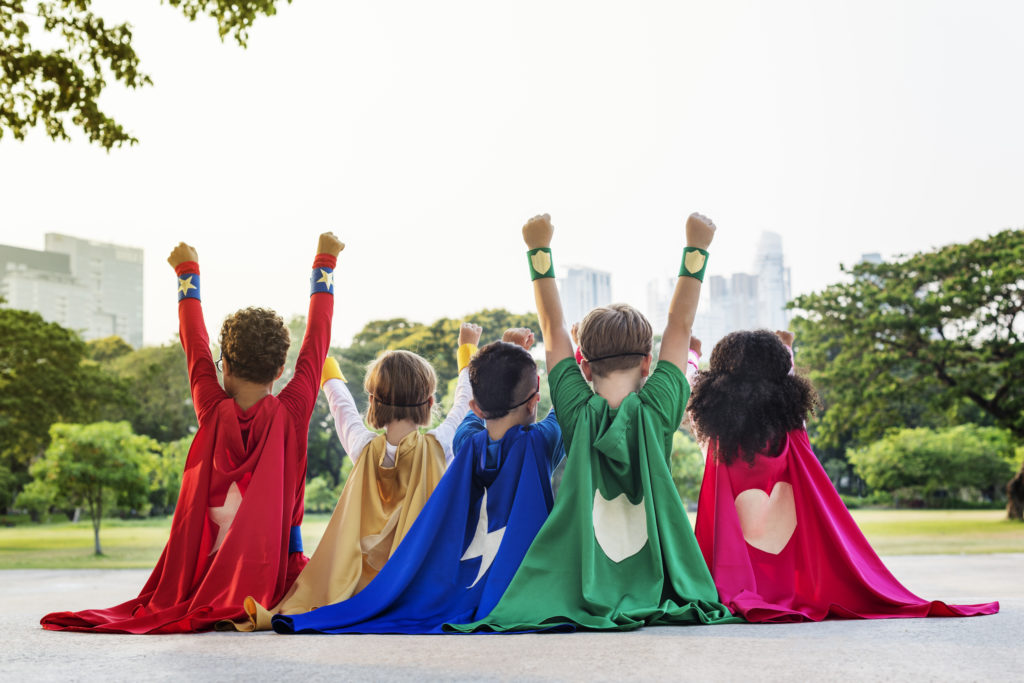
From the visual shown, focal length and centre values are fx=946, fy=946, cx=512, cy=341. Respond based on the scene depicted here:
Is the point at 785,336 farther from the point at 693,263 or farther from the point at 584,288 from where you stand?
the point at 584,288

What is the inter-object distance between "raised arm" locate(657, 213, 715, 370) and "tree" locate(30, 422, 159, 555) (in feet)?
62.7

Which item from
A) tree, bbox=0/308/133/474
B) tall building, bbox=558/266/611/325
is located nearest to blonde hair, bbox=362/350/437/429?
tree, bbox=0/308/133/474

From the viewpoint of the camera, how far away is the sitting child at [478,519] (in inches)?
151

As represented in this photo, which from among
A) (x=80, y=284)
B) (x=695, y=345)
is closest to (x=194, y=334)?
(x=695, y=345)

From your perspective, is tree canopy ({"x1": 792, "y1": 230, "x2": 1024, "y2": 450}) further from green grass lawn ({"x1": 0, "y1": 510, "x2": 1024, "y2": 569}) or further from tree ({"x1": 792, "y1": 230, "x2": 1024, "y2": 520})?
green grass lawn ({"x1": 0, "y1": 510, "x2": 1024, "y2": 569})

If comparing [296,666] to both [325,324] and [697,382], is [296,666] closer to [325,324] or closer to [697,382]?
[325,324]

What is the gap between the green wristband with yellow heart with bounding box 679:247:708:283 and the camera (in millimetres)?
4109

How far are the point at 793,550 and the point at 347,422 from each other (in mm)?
2202

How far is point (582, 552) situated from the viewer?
12.2ft

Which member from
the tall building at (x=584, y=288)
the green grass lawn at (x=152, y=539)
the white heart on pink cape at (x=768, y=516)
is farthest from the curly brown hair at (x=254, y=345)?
the tall building at (x=584, y=288)

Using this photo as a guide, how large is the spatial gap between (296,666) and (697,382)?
240 centimetres

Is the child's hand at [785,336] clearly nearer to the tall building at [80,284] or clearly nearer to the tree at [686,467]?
the tree at [686,467]

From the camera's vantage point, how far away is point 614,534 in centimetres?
386

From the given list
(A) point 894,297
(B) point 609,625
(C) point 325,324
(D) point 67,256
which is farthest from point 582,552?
(D) point 67,256
